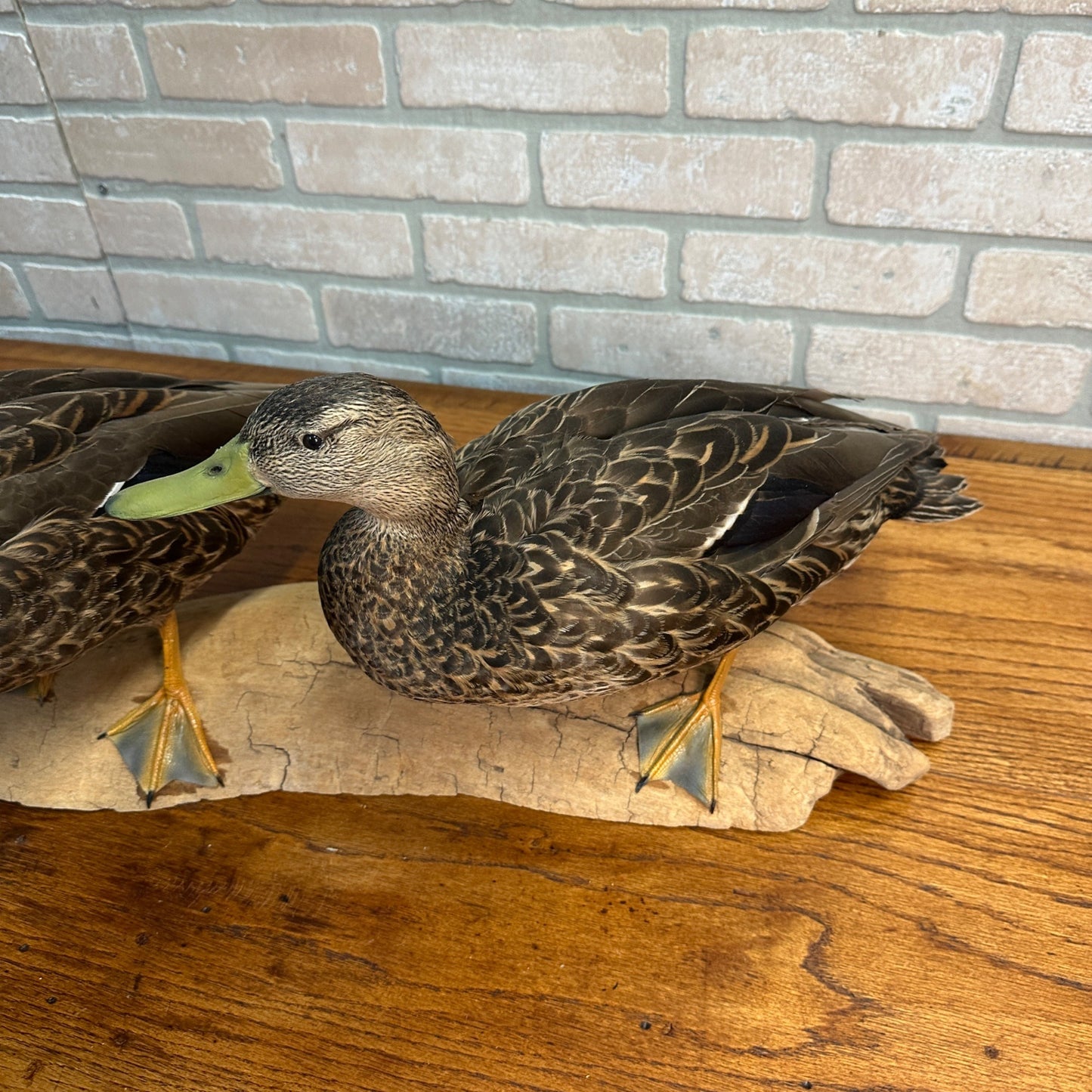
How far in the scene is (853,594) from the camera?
3.93 ft

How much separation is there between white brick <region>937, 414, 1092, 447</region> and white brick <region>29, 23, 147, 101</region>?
4.69 ft

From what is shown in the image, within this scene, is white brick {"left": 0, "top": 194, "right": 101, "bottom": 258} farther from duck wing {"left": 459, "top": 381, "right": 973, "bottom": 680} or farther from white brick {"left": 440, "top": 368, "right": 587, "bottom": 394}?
duck wing {"left": 459, "top": 381, "right": 973, "bottom": 680}

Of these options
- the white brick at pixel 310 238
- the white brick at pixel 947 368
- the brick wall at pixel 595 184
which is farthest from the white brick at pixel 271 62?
the white brick at pixel 947 368

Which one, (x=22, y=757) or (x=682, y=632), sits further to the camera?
(x=22, y=757)

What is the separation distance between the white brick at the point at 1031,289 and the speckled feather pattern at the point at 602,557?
1.66 ft

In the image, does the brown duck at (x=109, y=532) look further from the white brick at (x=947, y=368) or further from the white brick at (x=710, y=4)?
the white brick at (x=947, y=368)

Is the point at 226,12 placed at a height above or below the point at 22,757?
above

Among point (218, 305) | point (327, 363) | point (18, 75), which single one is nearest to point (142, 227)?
point (218, 305)

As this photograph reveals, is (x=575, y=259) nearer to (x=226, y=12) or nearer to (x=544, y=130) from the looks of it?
(x=544, y=130)

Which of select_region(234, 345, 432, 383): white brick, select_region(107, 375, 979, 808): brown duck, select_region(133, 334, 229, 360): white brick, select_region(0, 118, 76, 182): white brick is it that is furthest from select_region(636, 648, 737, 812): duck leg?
select_region(0, 118, 76, 182): white brick

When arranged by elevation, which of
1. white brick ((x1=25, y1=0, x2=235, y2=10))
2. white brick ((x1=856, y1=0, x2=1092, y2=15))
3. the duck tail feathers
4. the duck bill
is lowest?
the duck tail feathers

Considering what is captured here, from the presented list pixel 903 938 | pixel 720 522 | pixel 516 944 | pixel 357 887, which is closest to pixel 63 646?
pixel 357 887

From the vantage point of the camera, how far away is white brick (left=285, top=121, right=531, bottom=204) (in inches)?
53.6

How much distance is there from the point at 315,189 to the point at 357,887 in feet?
3.65
